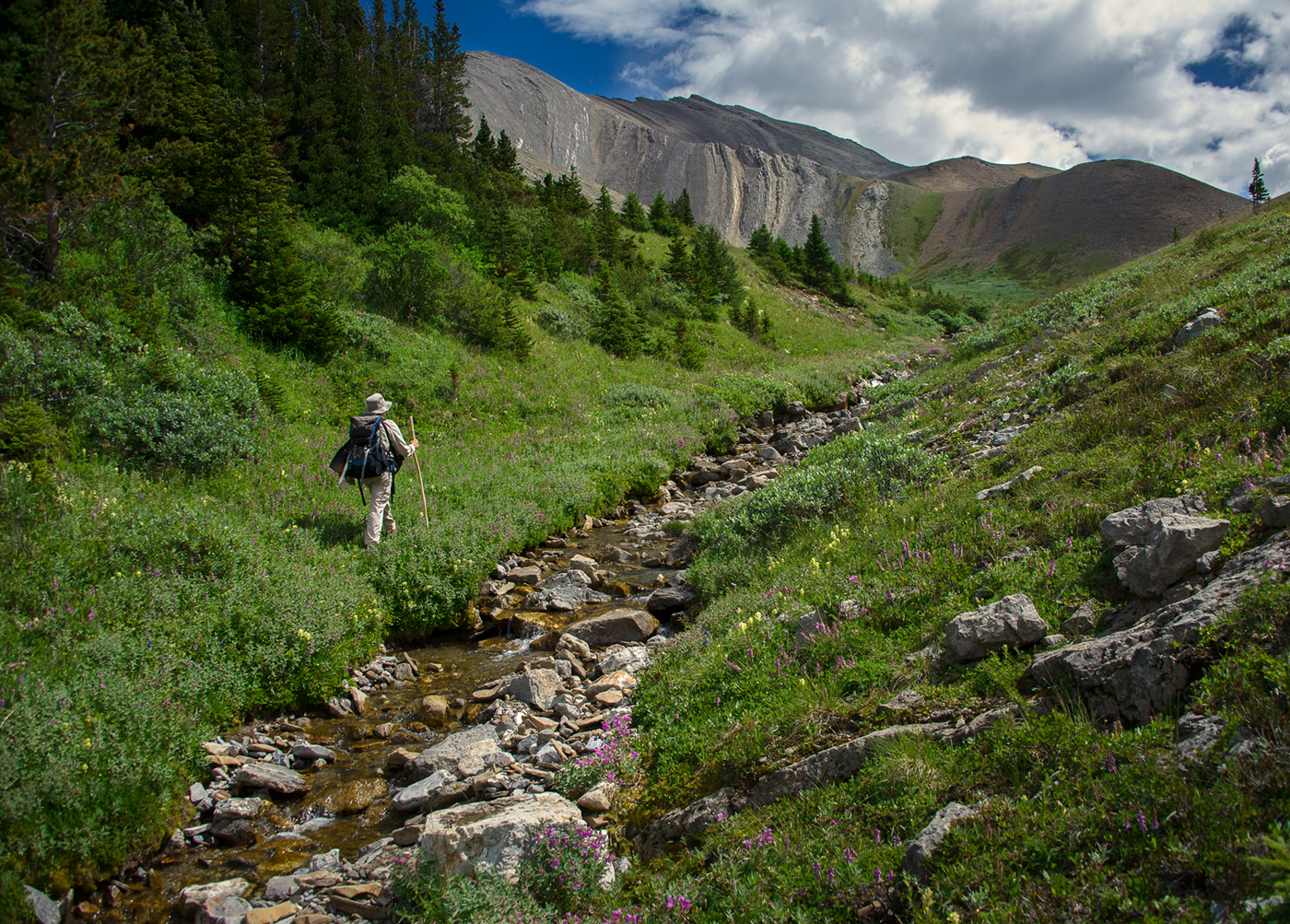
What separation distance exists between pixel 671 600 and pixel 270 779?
5305 millimetres

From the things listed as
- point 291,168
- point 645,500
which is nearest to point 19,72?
point 291,168

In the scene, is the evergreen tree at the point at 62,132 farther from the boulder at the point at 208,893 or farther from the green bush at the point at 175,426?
the boulder at the point at 208,893

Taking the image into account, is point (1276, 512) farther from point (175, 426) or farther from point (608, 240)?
point (608, 240)

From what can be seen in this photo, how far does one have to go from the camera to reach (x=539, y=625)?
9.23 metres

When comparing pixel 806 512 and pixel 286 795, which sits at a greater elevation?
pixel 806 512

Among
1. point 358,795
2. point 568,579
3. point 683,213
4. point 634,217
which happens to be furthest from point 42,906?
point 683,213

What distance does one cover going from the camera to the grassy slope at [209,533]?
4988 mm

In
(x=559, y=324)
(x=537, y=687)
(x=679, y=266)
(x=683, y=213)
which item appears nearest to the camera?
(x=537, y=687)

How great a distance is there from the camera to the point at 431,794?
17.9ft

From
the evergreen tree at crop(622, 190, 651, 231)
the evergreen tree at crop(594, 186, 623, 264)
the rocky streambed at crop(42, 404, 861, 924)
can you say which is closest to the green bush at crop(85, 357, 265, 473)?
the rocky streambed at crop(42, 404, 861, 924)

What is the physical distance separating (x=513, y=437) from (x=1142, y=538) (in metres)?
14.6

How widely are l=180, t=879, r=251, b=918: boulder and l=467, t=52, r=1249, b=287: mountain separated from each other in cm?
12710

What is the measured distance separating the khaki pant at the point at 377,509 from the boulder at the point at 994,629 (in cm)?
808

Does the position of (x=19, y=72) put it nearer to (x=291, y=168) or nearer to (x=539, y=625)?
(x=291, y=168)
